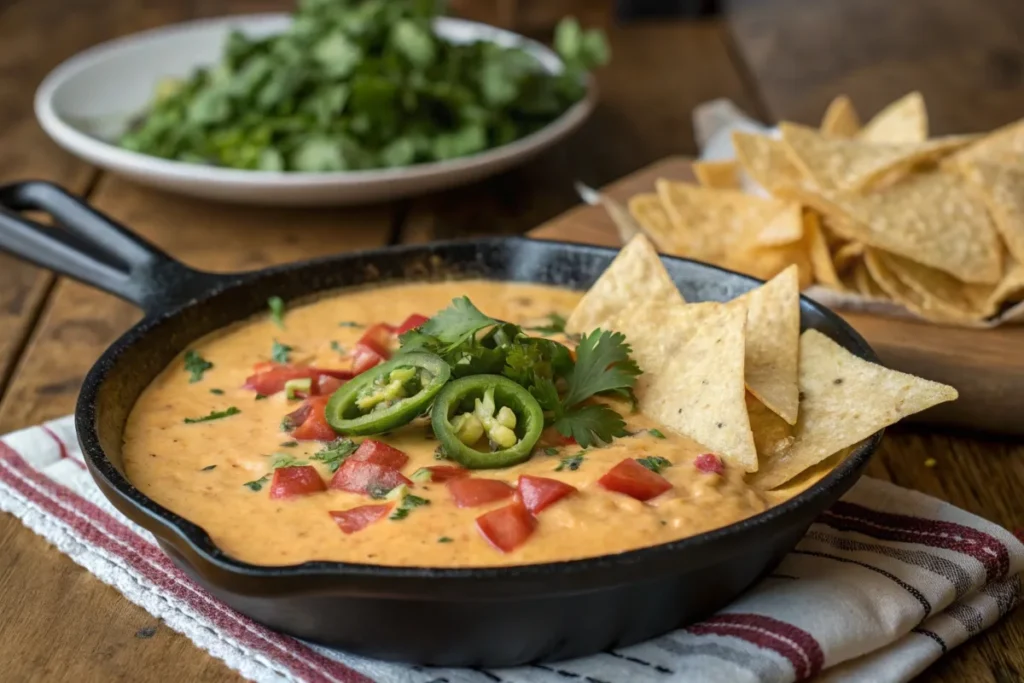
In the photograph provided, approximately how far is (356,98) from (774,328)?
1.98 m

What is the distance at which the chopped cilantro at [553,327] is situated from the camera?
2.80m

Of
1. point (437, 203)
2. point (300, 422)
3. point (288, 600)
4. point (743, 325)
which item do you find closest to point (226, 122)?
point (437, 203)

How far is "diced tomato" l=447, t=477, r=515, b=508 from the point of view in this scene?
208cm

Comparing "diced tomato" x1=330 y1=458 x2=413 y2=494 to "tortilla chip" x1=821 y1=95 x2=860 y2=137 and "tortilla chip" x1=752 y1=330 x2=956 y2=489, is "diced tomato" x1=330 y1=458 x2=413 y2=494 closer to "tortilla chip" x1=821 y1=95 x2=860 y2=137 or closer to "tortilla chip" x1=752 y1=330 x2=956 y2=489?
"tortilla chip" x1=752 y1=330 x2=956 y2=489

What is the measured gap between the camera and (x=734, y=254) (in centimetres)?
334

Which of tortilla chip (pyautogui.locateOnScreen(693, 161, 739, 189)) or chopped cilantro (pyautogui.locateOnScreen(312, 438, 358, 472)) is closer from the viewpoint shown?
chopped cilantro (pyautogui.locateOnScreen(312, 438, 358, 472))

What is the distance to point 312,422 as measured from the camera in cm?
238

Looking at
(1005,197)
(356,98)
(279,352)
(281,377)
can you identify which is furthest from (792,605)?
(356,98)

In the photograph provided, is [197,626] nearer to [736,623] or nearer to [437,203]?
[736,623]

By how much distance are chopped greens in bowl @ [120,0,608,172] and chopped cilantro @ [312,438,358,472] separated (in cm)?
178

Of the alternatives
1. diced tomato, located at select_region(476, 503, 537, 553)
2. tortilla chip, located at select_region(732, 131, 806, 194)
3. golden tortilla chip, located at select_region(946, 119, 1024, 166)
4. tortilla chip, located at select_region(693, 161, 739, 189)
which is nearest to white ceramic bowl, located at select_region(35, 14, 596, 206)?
tortilla chip, located at select_region(693, 161, 739, 189)

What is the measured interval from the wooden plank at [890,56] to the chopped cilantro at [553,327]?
7.81 ft

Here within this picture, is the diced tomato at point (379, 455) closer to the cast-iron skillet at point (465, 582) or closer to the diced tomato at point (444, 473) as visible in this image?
the diced tomato at point (444, 473)

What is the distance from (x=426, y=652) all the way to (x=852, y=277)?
176cm
